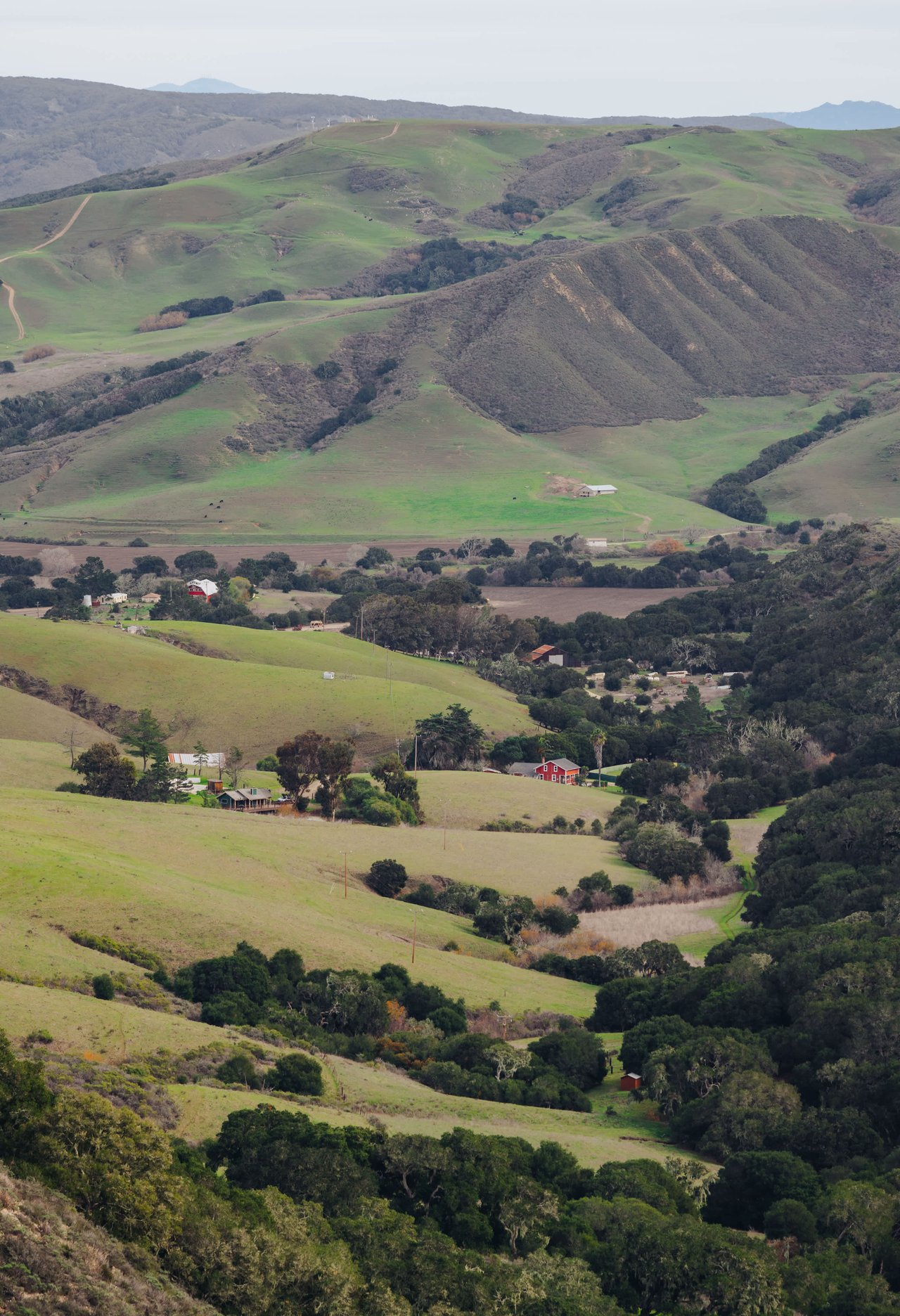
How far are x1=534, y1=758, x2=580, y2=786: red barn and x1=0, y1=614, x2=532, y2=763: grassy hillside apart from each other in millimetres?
6532

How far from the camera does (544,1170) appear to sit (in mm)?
34844

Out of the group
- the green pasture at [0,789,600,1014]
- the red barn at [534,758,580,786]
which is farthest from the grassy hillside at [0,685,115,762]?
the red barn at [534,758,580,786]

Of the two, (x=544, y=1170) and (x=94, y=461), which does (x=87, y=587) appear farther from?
(x=544, y=1170)

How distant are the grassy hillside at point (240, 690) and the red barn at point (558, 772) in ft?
21.4

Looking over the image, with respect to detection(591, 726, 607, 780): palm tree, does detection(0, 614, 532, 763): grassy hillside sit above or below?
above

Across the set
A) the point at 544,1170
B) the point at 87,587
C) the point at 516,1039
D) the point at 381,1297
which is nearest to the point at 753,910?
the point at 516,1039

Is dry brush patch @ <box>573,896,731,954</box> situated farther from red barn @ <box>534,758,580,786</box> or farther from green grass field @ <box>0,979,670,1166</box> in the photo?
red barn @ <box>534,758,580,786</box>

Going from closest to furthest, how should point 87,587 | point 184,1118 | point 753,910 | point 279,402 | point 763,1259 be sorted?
point 763,1259 < point 184,1118 < point 753,910 < point 87,587 < point 279,402

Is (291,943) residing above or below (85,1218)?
below

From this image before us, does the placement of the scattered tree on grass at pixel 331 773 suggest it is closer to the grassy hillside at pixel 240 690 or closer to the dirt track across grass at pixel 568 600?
the grassy hillside at pixel 240 690

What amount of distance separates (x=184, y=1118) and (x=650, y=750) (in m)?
59.4

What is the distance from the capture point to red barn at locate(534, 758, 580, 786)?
84562 mm

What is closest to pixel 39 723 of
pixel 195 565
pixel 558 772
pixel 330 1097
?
pixel 558 772

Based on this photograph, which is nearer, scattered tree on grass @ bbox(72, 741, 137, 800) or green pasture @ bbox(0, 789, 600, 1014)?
green pasture @ bbox(0, 789, 600, 1014)
